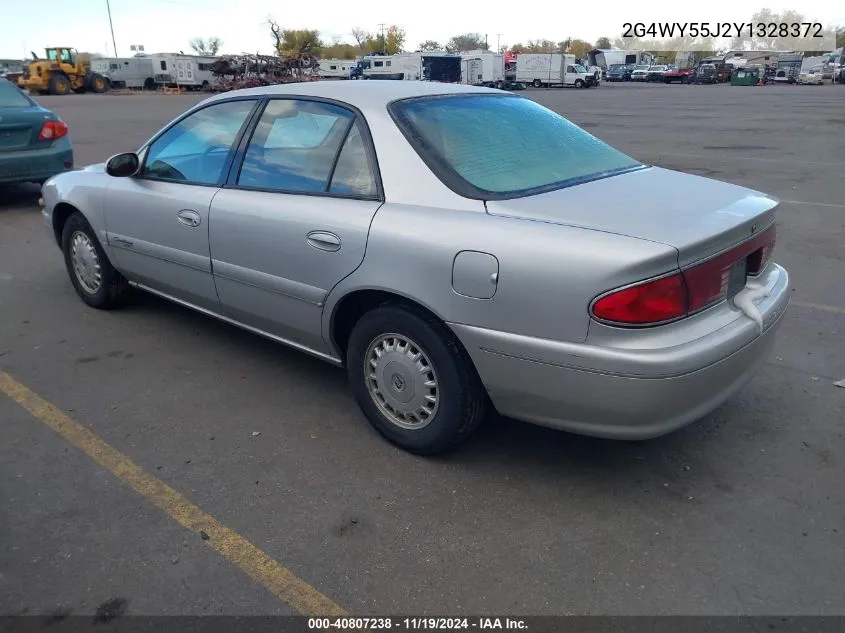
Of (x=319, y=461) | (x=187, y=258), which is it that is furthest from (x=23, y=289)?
(x=319, y=461)

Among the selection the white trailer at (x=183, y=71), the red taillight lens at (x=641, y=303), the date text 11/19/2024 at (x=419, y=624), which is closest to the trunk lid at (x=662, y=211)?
the red taillight lens at (x=641, y=303)

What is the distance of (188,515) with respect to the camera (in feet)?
9.27

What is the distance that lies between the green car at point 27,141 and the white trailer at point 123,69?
145 feet

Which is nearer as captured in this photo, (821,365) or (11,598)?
(11,598)

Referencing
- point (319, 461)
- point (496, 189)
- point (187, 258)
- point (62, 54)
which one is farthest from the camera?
point (62, 54)

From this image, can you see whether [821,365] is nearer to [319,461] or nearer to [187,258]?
[319,461]

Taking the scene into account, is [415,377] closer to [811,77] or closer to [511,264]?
[511,264]

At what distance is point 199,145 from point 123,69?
51.0 m

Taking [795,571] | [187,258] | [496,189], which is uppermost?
[496,189]

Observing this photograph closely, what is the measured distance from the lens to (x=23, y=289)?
5.65 m

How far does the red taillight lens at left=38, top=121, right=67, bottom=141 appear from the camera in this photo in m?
8.56

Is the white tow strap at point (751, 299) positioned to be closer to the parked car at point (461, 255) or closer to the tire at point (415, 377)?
the parked car at point (461, 255)

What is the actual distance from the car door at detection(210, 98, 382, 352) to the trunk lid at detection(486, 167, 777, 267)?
722 millimetres

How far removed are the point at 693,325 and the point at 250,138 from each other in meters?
2.46
